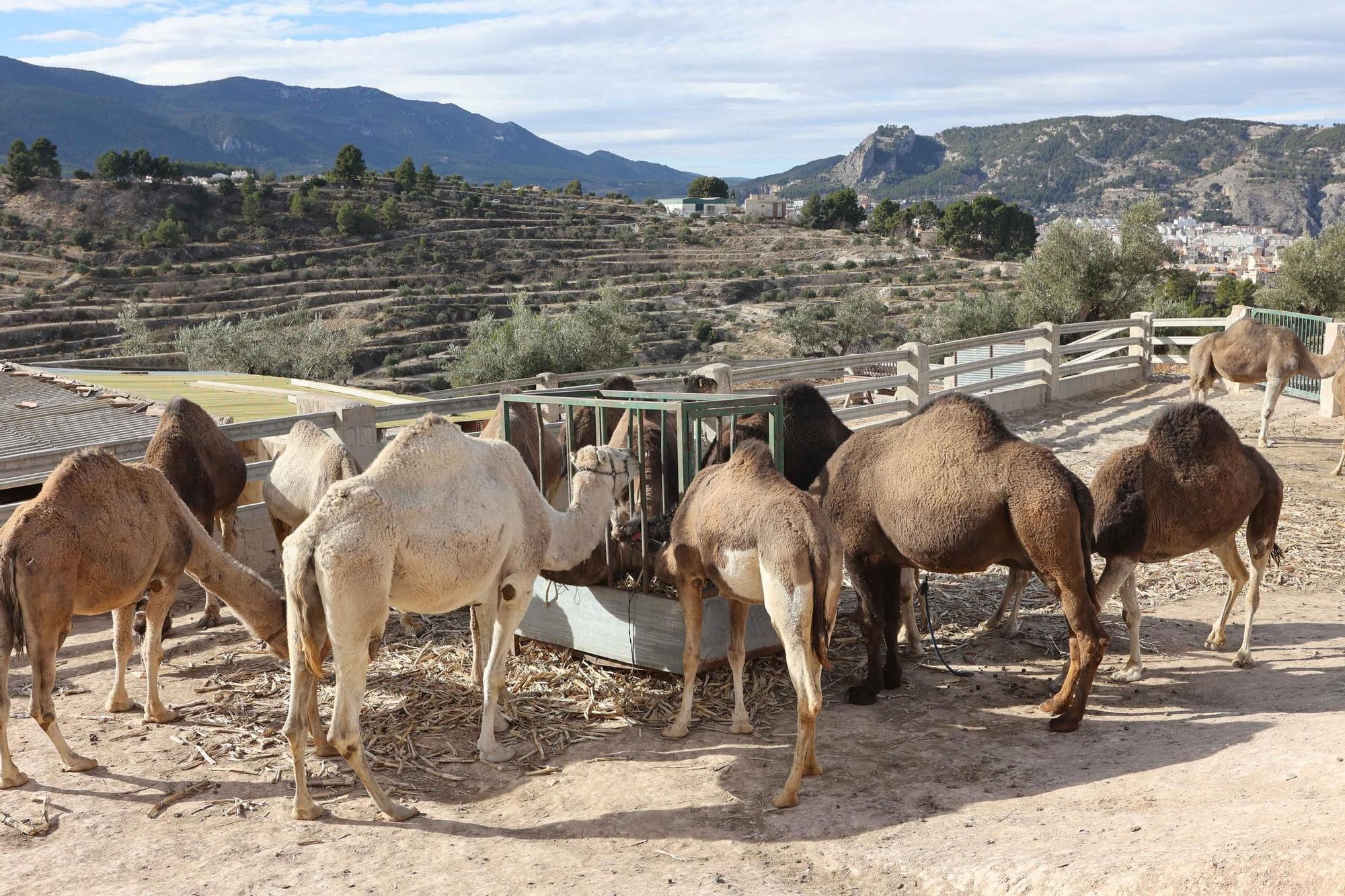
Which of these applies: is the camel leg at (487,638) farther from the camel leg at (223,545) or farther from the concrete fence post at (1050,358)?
the concrete fence post at (1050,358)

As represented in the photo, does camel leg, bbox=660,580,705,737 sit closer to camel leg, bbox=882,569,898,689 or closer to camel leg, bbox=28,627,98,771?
camel leg, bbox=882,569,898,689

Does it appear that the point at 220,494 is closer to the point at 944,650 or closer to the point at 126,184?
the point at 944,650

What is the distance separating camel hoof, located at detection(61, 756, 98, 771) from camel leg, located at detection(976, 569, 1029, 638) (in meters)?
6.13

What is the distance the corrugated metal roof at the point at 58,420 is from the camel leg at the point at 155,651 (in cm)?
396

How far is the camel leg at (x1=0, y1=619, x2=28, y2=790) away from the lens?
5645 mm

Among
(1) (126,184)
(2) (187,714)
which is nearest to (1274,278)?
(2) (187,714)

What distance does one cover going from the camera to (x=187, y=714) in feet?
22.6

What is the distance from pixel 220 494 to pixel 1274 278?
34605 mm

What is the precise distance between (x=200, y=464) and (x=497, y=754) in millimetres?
3702

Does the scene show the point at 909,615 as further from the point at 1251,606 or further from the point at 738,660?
the point at 1251,606

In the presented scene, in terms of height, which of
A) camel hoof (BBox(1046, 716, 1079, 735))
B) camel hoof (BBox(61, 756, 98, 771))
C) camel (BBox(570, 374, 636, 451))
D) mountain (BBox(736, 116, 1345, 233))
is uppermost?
mountain (BBox(736, 116, 1345, 233))

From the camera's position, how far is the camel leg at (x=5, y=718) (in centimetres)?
564

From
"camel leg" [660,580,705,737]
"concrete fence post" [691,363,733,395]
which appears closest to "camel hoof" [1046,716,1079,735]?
"camel leg" [660,580,705,737]

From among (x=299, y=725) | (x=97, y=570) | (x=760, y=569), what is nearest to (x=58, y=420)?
(x=97, y=570)
